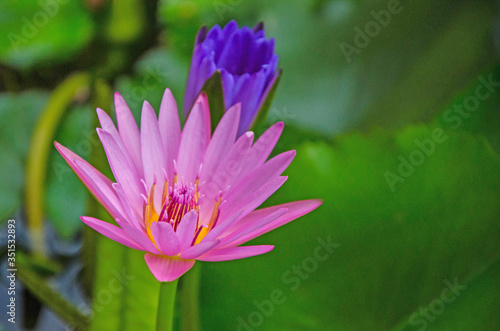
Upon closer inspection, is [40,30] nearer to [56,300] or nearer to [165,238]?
[56,300]

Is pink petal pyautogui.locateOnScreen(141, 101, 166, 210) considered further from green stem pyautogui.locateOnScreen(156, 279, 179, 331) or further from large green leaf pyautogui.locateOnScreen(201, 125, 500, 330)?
large green leaf pyautogui.locateOnScreen(201, 125, 500, 330)

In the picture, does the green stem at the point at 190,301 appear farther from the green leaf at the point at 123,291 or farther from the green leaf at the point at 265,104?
the green leaf at the point at 265,104

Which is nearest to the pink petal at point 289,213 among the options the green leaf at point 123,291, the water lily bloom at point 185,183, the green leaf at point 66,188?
the water lily bloom at point 185,183

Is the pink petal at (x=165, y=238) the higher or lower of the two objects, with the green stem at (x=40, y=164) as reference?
lower

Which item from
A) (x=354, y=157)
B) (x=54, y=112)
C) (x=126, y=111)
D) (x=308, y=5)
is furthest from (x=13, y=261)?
(x=308, y=5)

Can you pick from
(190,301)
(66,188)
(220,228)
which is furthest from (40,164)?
(220,228)

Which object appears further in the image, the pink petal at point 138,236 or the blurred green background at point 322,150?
the blurred green background at point 322,150

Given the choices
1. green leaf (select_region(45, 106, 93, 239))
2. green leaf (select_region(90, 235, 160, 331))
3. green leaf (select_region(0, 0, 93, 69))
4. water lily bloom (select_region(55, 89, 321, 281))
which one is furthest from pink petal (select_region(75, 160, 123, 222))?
green leaf (select_region(0, 0, 93, 69))
